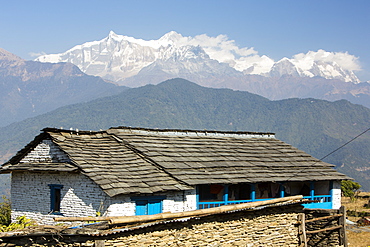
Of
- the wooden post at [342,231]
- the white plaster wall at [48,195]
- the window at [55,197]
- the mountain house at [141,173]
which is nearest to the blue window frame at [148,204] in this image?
the mountain house at [141,173]

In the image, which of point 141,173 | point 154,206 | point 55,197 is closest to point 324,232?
point 154,206

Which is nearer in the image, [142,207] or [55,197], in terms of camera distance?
[142,207]

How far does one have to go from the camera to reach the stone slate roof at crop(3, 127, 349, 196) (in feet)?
59.1

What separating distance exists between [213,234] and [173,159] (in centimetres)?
870

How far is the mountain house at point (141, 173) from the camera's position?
17328 mm

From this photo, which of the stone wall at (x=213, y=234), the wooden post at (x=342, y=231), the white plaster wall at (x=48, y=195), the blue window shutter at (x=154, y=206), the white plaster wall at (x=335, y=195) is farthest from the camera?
the white plaster wall at (x=335, y=195)

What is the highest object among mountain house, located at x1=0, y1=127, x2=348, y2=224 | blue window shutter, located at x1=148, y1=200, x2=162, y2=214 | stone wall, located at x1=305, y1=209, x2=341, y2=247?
mountain house, located at x1=0, y1=127, x2=348, y2=224

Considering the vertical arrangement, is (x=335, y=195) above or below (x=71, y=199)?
below

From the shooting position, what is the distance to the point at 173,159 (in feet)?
69.7

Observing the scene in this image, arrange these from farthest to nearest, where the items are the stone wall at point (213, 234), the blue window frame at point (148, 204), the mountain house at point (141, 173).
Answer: the blue window frame at point (148, 204)
the mountain house at point (141, 173)
the stone wall at point (213, 234)

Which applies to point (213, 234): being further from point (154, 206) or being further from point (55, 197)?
point (55, 197)

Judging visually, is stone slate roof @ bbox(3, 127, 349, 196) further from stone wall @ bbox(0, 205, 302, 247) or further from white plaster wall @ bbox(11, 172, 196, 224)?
stone wall @ bbox(0, 205, 302, 247)

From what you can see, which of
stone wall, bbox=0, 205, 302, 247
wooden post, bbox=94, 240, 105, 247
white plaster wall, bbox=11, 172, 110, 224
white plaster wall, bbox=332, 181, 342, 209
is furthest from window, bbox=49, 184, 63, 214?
white plaster wall, bbox=332, 181, 342, 209

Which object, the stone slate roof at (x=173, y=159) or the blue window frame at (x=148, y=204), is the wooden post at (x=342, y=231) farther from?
the blue window frame at (x=148, y=204)
